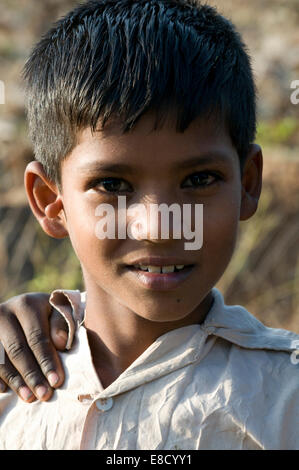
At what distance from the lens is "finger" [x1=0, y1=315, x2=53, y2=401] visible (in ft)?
5.57

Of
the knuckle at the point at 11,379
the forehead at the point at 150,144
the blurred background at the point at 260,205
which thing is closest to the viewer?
the forehead at the point at 150,144

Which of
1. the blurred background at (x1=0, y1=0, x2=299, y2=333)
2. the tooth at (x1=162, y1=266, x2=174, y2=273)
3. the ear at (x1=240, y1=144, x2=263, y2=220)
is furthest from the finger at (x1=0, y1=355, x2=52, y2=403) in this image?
the blurred background at (x1=0, y1=0, x2=299, y2=333)

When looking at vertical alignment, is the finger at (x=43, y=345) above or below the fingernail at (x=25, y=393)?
above

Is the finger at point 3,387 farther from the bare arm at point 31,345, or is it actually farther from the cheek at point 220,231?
the cheek at point 220,231

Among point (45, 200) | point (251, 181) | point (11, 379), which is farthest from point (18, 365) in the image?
point (251, 181)

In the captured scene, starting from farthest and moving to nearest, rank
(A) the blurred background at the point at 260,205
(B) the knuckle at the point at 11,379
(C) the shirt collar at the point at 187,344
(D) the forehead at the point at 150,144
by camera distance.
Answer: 1. (A) the blurred background at the point at 260,205
2. (B) the knuckle at the point at 11,379
3. (C) the shirt collar at the point at 187,344
4. (D) the forehead at the point at 150,144

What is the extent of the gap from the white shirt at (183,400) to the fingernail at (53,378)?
0.02 m

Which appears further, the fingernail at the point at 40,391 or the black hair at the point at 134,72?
the fingernail at the point at 40,391

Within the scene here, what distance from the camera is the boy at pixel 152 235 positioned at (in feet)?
4.98

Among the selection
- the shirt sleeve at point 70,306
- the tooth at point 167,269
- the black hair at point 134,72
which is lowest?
the shirt sleeve at point 70,306

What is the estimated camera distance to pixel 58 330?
1.83 meters

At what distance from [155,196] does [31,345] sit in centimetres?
59

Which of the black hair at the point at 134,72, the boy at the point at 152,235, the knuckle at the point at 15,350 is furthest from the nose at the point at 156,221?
the knuckle at the point at 15,350

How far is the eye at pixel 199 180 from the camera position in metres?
1.56
